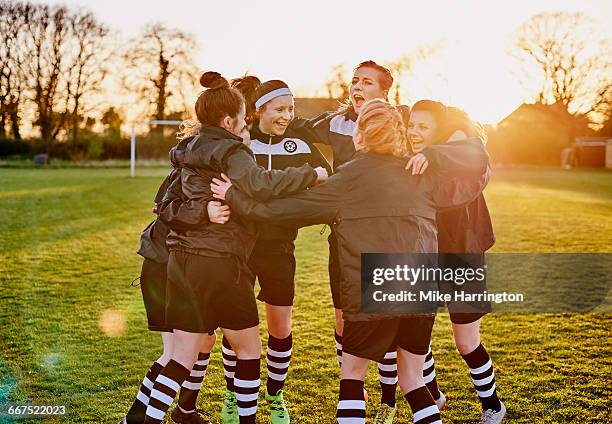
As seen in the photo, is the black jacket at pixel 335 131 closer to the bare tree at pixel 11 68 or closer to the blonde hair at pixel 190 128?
the blonde hair at pixel 190 128

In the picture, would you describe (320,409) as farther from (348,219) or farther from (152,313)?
(348,219)

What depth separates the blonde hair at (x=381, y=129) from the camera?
3342 mm

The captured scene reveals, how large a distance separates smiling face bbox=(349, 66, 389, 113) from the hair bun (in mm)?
961

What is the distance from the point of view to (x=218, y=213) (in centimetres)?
354

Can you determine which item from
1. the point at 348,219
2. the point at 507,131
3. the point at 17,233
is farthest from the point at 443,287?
the point at 507,131

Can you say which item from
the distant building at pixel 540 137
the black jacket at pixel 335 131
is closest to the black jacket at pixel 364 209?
the black jacket at pixel 335 131

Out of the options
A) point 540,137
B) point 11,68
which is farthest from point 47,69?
point 540,137

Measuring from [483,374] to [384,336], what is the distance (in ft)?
3.96

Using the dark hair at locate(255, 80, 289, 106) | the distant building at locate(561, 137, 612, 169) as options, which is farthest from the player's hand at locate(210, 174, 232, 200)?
the distant building at locate(561, 137, 612, 169)

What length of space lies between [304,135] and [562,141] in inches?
2347

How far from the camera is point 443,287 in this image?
13.6 ft

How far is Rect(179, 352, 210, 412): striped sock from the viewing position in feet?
14.3

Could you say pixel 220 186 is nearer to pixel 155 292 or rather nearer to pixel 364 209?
pixel 364 209

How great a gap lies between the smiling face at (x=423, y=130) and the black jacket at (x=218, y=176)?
83cm
